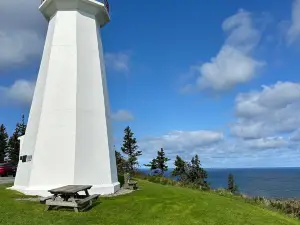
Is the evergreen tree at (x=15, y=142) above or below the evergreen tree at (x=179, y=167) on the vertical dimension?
above

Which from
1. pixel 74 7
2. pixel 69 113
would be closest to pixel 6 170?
pixel 69 113

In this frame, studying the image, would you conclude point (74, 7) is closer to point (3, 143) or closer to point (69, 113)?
point (69, 113)

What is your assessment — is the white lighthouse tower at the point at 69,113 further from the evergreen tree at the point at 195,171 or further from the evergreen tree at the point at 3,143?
the evergreen tree at the point at 3,143

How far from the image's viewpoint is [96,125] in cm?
1606

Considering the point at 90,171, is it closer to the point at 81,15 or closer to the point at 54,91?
the point at 54,91

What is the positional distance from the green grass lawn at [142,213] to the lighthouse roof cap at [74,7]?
30.4 feet

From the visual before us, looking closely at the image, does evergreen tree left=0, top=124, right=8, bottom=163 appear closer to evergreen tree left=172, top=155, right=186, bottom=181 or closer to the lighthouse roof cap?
evergreen tree left=172, top=155, right=186, bottom=181

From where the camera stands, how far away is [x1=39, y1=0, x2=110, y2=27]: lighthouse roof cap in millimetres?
Result: 16781

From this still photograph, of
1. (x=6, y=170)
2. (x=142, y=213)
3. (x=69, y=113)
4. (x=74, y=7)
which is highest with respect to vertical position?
(x=74, y=7)

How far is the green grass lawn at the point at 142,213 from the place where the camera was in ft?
34.4

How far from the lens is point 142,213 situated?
38.5ft

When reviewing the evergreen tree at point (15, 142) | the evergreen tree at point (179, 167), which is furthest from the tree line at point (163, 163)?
the evergreen tree at point (15, 142)

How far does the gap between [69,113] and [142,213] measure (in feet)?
20.4

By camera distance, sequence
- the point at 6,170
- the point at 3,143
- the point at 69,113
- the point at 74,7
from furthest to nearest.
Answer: the point at 3,143
the point at 6,170
the point at 74,7
the point at 69,113
